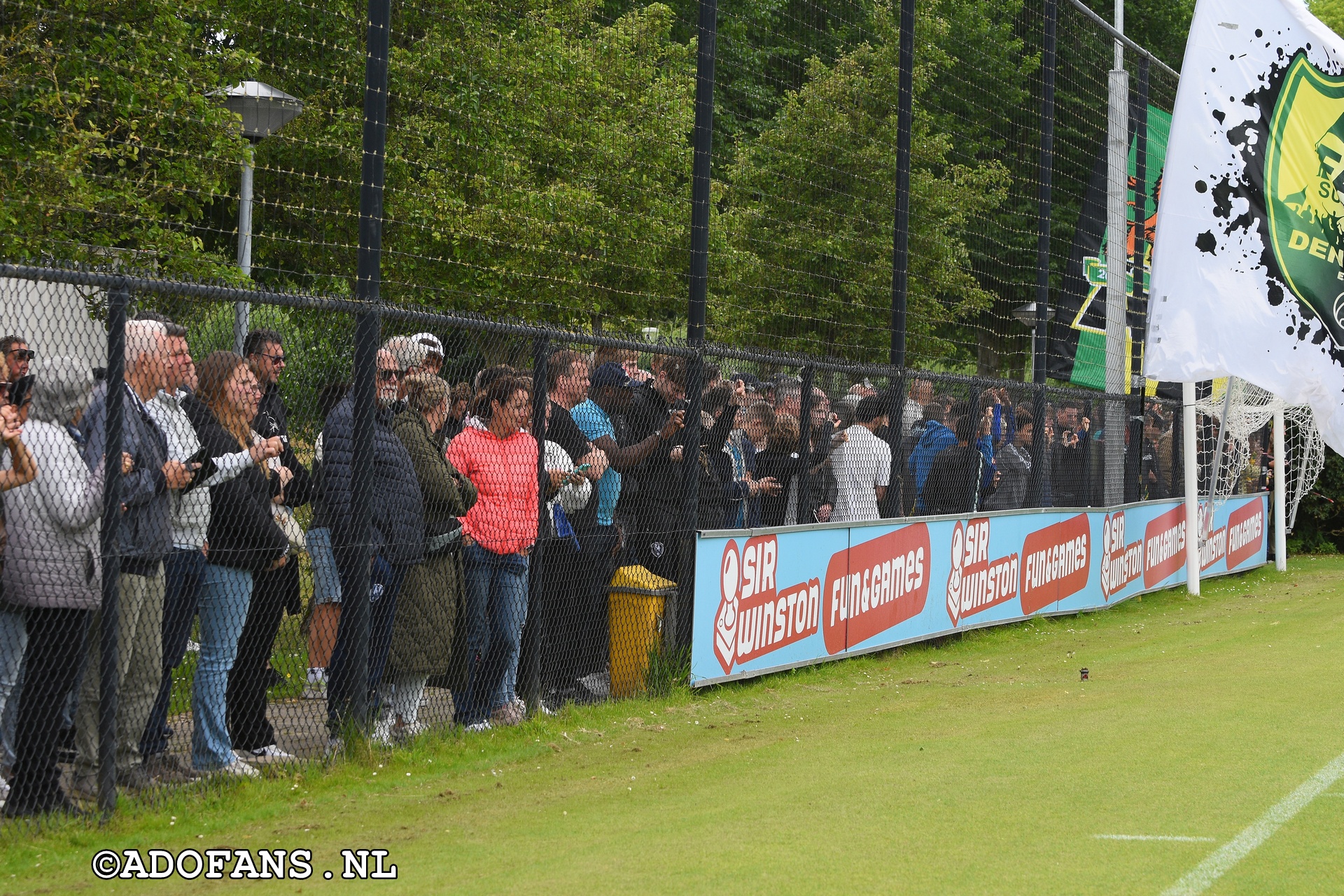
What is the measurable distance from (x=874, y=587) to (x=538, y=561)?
156 inches

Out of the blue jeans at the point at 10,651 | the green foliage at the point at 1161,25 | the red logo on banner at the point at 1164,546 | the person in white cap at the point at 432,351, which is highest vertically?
the green foliage at the point at 1161,25

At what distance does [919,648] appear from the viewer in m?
12.3

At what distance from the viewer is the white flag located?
1264 cm

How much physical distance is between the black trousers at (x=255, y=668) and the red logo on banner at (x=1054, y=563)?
28.1ft

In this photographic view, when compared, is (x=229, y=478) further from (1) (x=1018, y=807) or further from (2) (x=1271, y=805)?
(2) (x=1271, y=805)

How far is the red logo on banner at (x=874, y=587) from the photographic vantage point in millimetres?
10875

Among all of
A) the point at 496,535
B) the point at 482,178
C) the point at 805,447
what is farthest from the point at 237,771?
the point at 805,447

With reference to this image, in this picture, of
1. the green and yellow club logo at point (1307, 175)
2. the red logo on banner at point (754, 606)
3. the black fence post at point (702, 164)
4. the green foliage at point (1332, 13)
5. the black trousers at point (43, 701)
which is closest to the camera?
the black trousers at point (43, 701)

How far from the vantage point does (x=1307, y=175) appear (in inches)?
Result: 517

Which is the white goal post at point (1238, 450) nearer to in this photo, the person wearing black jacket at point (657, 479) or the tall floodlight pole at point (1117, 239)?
the tall floodlight pole at point (1117, 239)

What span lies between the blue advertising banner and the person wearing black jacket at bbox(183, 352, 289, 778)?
3.35 metres

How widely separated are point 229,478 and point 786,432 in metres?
4.74

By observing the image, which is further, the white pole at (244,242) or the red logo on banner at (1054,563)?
the red logo on banner at (1054,563)

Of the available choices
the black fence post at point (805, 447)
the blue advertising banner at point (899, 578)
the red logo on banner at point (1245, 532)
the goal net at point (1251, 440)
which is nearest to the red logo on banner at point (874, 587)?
the blue advertising banner at point (899, 578)
